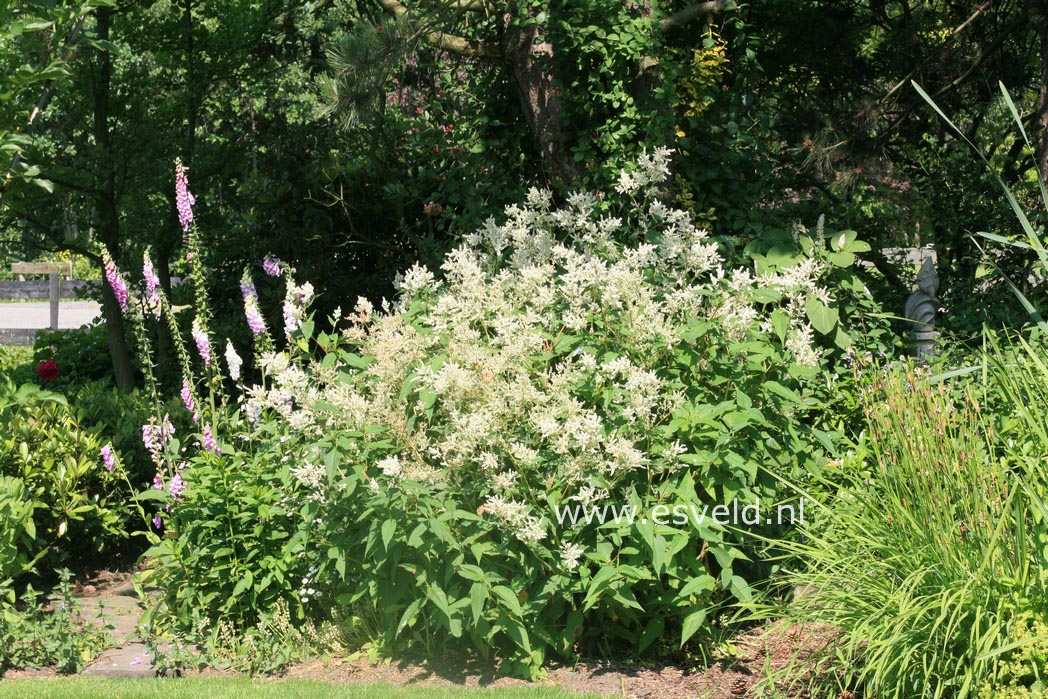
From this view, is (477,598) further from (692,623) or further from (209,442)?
(209,442)

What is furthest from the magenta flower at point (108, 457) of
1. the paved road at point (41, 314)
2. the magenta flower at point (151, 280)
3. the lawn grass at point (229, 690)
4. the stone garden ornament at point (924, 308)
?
the paved road at point (41, 314)

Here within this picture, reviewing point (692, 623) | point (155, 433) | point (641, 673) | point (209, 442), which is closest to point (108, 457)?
point (155, 433)

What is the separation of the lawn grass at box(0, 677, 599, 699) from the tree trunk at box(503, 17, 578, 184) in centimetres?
417

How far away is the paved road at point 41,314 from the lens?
2236cm

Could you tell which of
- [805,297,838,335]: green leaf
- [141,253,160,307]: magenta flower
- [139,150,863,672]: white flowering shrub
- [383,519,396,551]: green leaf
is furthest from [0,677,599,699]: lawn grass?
[805,297,838,335]: green leaf

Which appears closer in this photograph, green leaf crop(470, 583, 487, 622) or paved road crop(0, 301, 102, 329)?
green leaf crop(470, 583, 487, 622)

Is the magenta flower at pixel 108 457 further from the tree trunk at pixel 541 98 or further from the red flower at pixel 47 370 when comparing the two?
the tree trunk at pixel 541 98

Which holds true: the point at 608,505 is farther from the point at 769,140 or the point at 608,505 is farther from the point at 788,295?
the point at 769,140

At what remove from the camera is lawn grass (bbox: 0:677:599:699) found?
12.9 ft

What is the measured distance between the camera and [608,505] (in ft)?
13.4

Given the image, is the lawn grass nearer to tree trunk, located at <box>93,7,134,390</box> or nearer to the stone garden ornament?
the stone garden ornament

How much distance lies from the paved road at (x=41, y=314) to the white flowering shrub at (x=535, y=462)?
17.2 m

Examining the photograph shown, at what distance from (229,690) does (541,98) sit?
4.63 m

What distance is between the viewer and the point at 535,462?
156 inches
